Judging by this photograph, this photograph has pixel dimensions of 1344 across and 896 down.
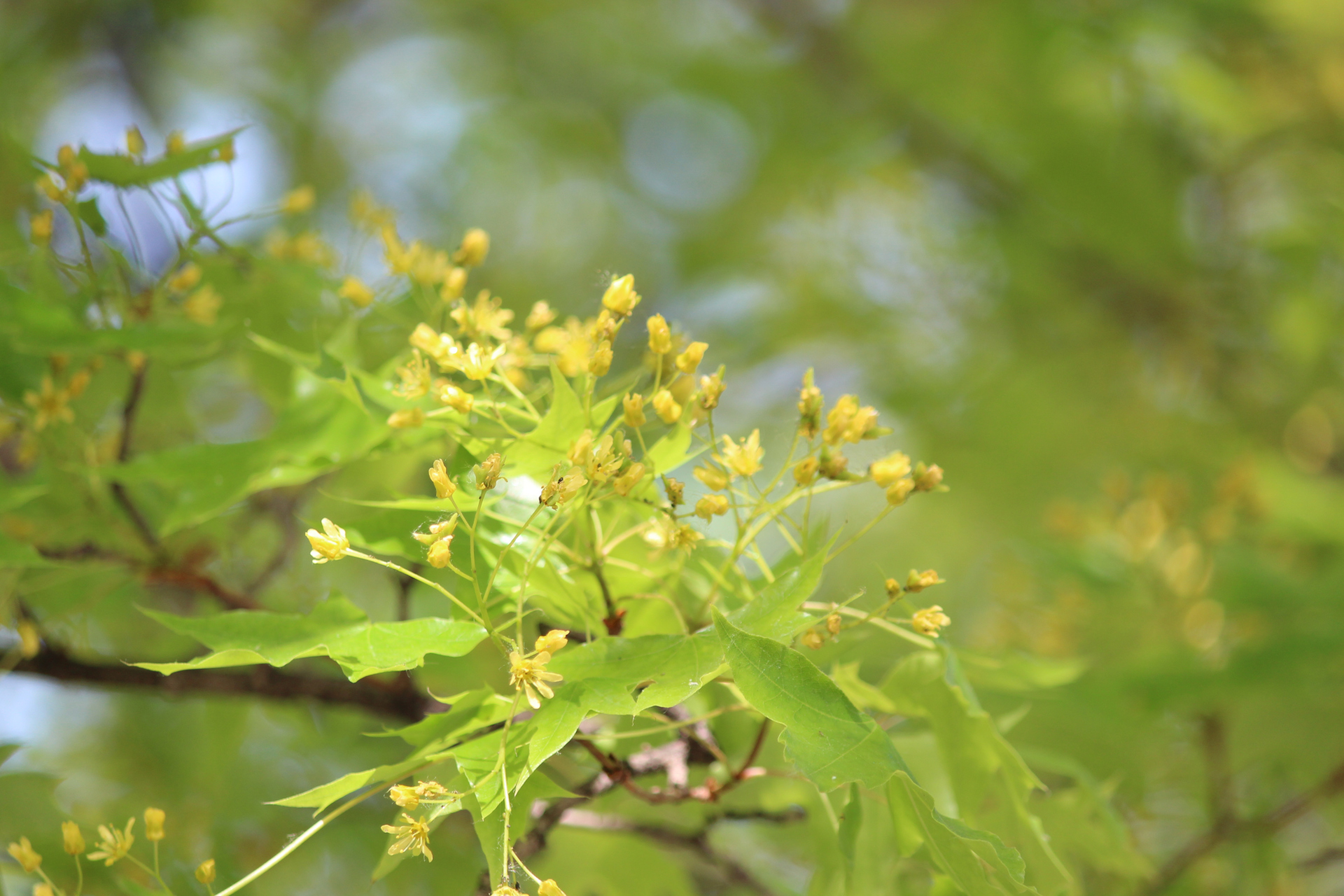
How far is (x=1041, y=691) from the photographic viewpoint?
3.05 ft

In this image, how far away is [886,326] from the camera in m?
2.18

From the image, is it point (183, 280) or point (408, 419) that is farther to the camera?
point (183, 280)

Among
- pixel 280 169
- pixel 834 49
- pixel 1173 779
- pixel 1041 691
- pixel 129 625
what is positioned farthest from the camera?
pixel 280 169

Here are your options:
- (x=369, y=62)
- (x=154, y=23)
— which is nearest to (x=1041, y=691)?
(x=154, y=23)

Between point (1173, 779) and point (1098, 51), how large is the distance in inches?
65.7

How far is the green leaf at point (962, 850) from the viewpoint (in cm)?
52

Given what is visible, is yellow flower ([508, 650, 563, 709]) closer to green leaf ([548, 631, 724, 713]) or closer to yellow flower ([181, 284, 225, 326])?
green leaf ([548, 631, 724, 713])

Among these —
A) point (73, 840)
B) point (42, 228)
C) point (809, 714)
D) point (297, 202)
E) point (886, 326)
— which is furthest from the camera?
point (886, 326)

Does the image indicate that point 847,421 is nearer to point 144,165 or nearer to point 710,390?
point 710,390

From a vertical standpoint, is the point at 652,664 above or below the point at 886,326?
above

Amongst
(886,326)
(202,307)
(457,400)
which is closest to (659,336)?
(457,400)

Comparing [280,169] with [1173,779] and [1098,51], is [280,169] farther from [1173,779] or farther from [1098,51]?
[1173,779]

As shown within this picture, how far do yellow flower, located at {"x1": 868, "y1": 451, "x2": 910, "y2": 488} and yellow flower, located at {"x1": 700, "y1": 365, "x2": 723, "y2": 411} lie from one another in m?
0.11

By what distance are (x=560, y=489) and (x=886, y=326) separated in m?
1.75
